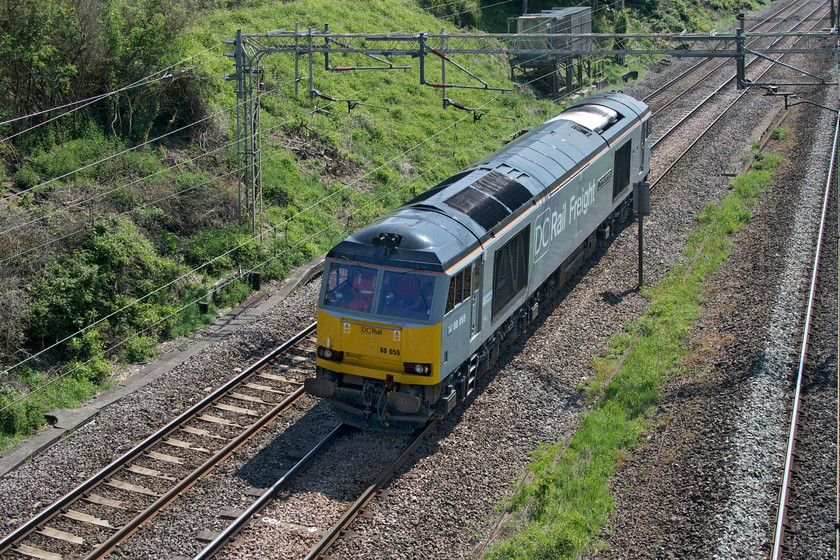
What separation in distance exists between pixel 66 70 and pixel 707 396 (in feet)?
50.2

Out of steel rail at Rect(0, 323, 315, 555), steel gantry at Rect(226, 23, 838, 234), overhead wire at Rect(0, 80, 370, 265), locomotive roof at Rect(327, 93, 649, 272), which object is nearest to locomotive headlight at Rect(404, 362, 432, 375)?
locomotive roof at Rect(327, 93, 649, 272)

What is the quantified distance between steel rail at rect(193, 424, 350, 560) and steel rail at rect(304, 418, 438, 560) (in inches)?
42.5

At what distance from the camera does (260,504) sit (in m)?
10.7

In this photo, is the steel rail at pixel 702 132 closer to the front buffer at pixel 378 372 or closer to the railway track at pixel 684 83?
the railway track at pixel 684 83

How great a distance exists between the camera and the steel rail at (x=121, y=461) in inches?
406

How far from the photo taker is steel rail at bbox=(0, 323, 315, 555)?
10305 mm

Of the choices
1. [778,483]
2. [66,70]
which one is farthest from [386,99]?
[778,483]

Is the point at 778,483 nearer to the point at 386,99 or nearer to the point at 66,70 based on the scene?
the point at 66,70

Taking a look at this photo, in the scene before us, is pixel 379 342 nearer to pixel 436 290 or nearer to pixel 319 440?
pixel 436 290

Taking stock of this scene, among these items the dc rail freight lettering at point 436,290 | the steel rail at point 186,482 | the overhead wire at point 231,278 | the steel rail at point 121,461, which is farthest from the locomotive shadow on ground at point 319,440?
the overhead wire at point 231,278

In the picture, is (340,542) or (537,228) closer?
(340,542)

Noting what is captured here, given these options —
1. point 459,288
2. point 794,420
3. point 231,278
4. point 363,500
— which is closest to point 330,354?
point 459,288

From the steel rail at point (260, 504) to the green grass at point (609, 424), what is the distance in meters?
2.97

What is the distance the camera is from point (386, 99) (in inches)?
1158
